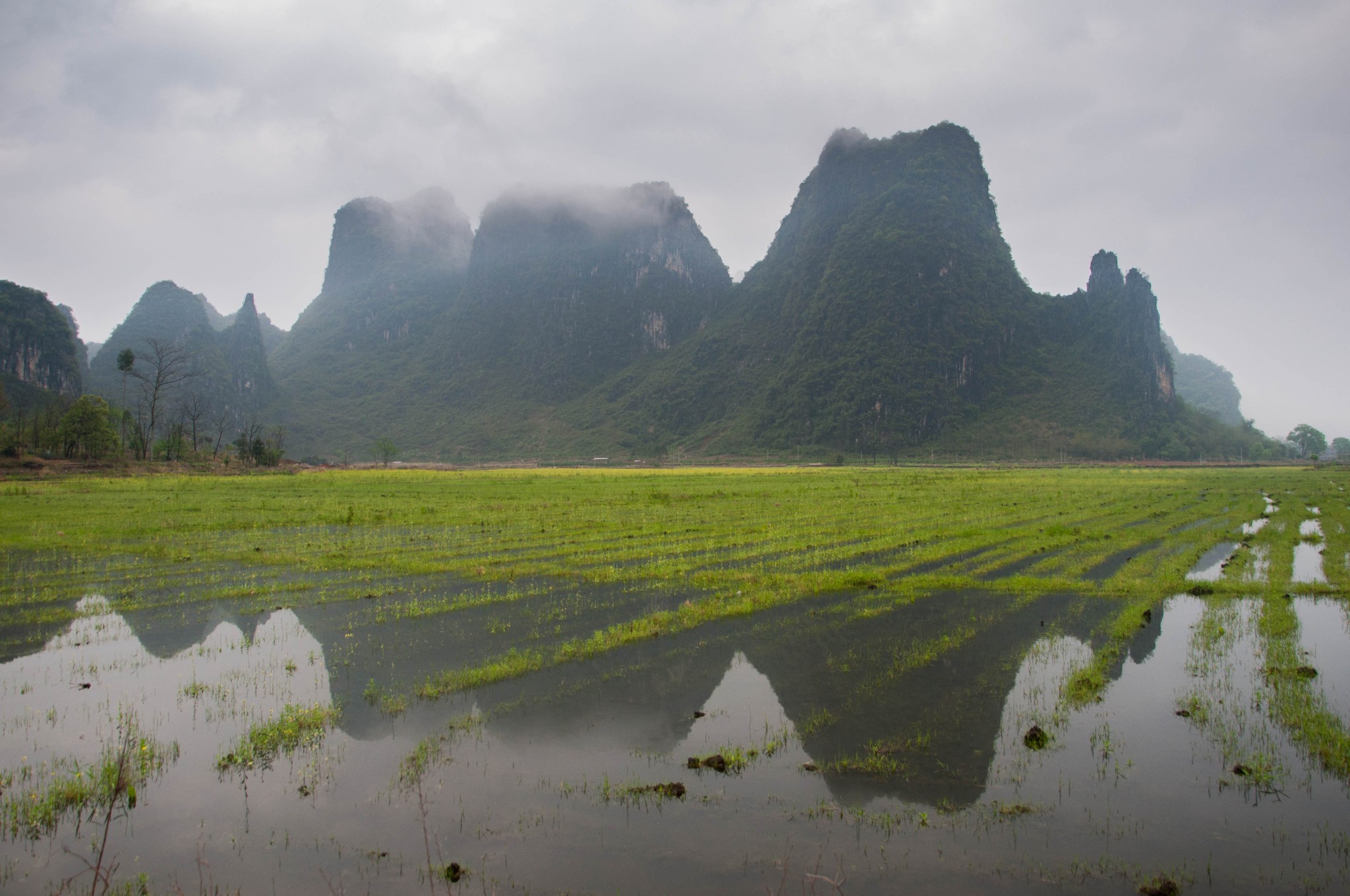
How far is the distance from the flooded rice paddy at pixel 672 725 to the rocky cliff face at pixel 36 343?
5899 inches

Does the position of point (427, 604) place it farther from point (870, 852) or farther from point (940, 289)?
point (940, 289)

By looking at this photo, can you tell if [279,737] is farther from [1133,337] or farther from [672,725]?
[1133,337]

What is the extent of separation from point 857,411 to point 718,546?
129183mm

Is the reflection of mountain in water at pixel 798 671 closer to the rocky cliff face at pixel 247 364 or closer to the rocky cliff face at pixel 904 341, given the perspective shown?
the rocky cliff face at pixel 904 341

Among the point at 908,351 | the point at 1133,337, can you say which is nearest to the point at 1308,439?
the point at 1133,337

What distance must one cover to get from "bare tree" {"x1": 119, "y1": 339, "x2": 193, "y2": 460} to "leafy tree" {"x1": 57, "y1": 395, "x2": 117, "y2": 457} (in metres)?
4.92

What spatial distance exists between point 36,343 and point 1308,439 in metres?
263

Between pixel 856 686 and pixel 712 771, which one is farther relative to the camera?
pixel 856 686

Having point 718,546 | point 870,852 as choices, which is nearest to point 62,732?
point 870,852

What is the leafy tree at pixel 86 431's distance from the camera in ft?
166

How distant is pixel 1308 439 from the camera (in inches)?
5930

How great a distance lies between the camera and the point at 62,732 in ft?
21.1

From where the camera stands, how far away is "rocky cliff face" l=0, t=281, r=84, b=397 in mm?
121438

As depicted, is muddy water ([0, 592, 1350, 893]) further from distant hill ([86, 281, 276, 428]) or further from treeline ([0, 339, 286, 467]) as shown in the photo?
distant hill ([86, 281, 276, 428])
